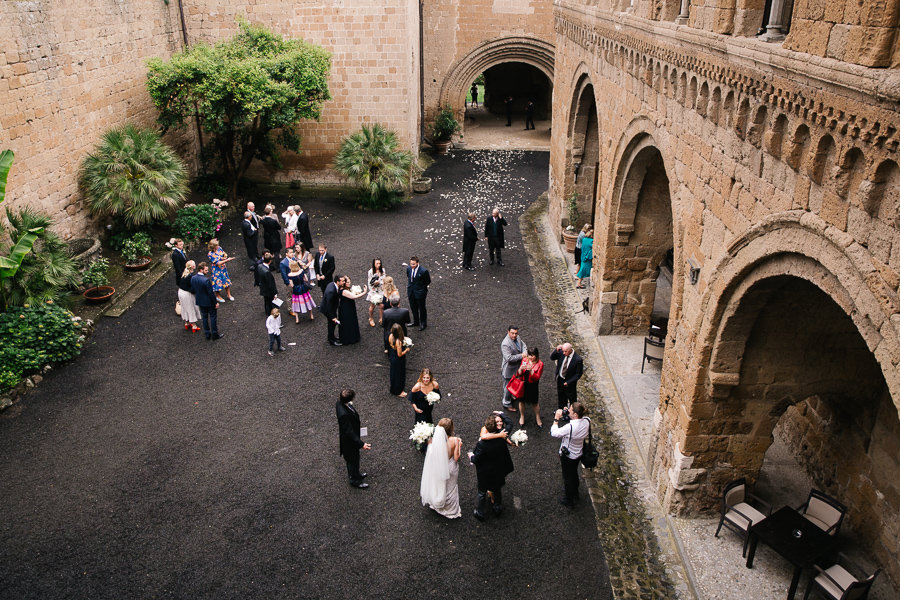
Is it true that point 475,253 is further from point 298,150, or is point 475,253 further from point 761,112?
point 761,112

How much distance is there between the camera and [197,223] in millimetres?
16562

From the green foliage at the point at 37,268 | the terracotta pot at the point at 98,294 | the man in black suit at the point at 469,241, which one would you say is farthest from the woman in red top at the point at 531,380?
the terracotta pot at the point at 98,294

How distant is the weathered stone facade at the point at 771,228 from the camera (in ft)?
14.9

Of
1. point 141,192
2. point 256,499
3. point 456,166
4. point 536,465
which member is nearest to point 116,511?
point 256,499

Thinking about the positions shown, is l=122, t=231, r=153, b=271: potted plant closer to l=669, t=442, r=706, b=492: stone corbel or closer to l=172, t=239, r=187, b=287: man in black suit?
l=172, t=239, r=187, b=287: man in black suit


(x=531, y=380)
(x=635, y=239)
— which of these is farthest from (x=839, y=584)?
(x=635, y=239)

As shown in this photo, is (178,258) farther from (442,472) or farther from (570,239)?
(570,239)

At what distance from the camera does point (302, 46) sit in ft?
61.2

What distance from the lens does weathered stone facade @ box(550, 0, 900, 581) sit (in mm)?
4539

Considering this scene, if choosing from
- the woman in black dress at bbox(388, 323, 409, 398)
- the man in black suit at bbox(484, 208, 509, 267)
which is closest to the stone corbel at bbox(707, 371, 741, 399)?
the woman in black dress at bbox(388, 323, 409, 398)

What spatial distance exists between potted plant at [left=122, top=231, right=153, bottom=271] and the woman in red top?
31.1 ft

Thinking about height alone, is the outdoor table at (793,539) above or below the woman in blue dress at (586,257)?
below

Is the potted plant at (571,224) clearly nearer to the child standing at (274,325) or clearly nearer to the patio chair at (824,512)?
the child standing at (274,325)

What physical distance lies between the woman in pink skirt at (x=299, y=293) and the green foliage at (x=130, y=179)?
4.53m
